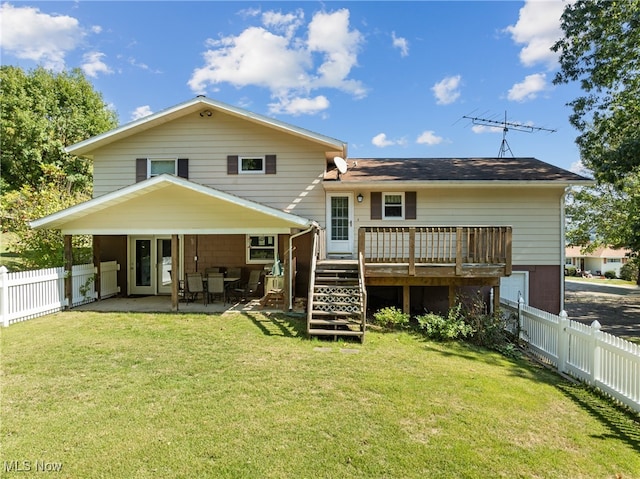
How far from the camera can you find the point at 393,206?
1184 centimetres

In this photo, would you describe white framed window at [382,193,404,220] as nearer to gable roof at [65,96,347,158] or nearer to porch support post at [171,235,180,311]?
gable roof at [65,96,347,158]

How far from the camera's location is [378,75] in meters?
17.0

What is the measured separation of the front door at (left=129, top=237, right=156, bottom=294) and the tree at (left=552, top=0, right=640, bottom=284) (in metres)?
15.7

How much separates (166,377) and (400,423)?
11.6ft

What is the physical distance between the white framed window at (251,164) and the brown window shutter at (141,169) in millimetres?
3219

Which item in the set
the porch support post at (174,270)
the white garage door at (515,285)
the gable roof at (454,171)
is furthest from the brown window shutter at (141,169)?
the white garage door at (515,285)

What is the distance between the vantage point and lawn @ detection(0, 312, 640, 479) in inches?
139

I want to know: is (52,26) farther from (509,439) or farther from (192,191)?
(509,439)

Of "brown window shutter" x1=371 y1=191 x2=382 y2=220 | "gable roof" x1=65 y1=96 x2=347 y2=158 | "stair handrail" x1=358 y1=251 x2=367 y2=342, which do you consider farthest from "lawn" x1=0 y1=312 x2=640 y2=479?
"gable roof" x1=65 y1=96 x2=347 y2=158

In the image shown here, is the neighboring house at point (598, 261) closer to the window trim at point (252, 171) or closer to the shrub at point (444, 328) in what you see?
the shrub at point (444, 328)

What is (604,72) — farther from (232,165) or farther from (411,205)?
(232,165)

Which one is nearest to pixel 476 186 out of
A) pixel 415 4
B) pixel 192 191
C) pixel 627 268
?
pixel 415 4

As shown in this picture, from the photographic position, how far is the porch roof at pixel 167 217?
964 cm

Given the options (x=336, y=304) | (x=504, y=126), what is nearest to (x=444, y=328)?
(x=336, y=304)
